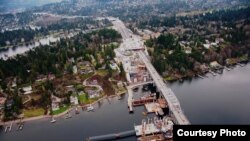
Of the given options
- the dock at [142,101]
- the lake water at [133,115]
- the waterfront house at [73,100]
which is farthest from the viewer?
the waterfront house at [73,100]

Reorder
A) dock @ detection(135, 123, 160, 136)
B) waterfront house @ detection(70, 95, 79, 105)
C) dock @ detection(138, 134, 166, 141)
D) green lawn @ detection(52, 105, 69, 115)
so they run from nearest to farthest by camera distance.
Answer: dock @ detection(138, 134, 166, 141), dock @ detection(135, 123, 160, 136), green lawn @ detection(52, 105, 69, 115), waterfront house @ detection(70, 95, 79, 105)

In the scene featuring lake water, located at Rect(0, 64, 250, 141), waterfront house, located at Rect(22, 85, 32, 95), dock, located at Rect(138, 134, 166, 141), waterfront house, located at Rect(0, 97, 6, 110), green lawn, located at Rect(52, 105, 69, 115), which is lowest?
dock, located at Rect(138, 134, 166, 141)

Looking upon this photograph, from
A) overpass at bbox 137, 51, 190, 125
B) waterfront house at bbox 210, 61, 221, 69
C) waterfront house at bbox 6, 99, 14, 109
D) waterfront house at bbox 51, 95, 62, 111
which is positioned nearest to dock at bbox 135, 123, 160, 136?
overpass at bbox 137, 51, 190, 125

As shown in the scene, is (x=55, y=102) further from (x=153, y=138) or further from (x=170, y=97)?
(x=153, y=138)

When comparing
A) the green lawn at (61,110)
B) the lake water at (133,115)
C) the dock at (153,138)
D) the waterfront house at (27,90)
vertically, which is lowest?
the dock at (153,138)

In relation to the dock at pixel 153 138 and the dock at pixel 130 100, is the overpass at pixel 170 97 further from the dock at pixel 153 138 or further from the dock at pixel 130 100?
the dock at pixel 130 100

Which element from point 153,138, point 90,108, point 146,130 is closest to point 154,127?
point 146,130

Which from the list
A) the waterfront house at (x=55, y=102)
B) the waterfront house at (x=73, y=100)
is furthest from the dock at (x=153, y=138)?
the waterfront house at (x=55, y=102)

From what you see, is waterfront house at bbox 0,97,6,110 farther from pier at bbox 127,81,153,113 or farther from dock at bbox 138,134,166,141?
dock at bbox 138,134,166,141
